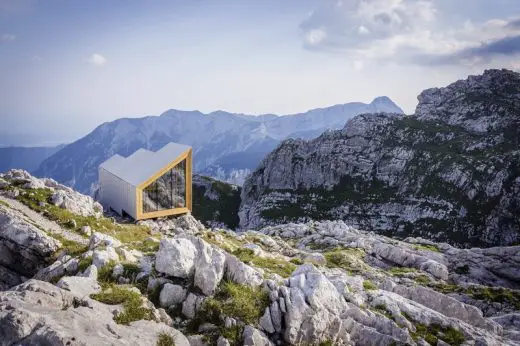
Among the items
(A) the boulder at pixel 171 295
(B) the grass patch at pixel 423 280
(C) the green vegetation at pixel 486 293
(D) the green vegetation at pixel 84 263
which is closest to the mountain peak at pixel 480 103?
(B) the grass patch at pixel 423 280

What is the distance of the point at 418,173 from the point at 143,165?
12560cm

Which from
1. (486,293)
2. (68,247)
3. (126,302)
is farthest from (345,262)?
(126,302)

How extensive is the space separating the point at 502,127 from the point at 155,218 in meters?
165

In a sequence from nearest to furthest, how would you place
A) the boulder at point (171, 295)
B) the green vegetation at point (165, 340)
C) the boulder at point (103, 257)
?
the green vegetation at point (165, 340) < the boulder at point (171, 295) < the boulder at point (103, 257)

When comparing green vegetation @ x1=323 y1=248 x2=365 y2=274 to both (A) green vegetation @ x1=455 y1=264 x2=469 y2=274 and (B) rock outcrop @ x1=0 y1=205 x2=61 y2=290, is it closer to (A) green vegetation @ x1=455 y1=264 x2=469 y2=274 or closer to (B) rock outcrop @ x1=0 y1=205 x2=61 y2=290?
(A) green vegetation @ x1=455 y1=264 x2=469 y2=274

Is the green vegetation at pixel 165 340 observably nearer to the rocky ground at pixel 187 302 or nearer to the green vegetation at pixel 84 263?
the rocky ground at pixel 187 302

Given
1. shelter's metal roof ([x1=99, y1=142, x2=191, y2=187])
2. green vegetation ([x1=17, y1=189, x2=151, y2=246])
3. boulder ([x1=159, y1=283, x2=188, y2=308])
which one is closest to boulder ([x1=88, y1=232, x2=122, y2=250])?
green vegetation ([x1=17, y1=189, x2=151, y2=246])

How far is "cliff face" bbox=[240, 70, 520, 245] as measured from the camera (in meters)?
117

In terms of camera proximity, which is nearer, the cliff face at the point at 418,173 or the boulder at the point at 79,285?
the boulder at the point at 79,285

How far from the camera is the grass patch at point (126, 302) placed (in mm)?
13742

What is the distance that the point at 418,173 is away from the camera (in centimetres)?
14138

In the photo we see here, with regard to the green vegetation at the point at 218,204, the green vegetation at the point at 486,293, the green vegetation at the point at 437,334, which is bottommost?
the green vegetation at the point at 218,204

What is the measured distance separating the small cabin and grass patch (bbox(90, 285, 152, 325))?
26.8 meters

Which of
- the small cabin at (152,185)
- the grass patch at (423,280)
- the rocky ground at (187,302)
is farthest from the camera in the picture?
the small cabin at (152,185)
